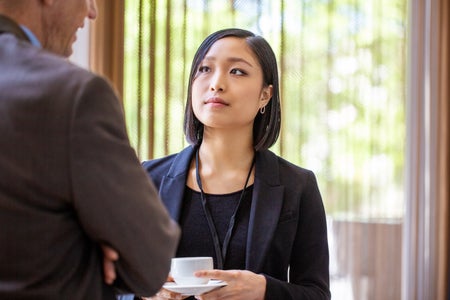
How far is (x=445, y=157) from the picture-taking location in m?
4.74

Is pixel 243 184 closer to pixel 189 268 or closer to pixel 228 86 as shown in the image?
pixel 228 86

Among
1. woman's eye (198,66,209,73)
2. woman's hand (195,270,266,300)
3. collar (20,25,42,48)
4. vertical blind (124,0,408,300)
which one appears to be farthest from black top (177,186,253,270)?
vertical blind (124,0,408,300)

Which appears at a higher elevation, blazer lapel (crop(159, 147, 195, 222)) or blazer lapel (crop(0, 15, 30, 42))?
blazer lapel (crop(0, 15, 30, 42))

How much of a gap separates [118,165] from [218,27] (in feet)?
8.87

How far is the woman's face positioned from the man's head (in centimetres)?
75

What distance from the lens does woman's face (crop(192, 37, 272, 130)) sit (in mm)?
2100

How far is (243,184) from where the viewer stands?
2.14 meters

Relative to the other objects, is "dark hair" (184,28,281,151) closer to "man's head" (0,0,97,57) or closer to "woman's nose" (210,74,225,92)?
"woman's nose" (210,74,225,92)

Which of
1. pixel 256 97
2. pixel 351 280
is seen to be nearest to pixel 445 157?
pixel 351 280

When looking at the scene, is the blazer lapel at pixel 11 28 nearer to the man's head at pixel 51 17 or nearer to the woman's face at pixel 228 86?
the man's head at pixel 51 17

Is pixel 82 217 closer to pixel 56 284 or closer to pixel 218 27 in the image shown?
pixel 56 284

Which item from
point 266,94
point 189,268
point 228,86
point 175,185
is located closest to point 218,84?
point 228,86

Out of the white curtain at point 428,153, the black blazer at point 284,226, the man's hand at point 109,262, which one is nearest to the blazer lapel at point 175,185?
the black blazer at point 284,226

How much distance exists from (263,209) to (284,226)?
7cm
